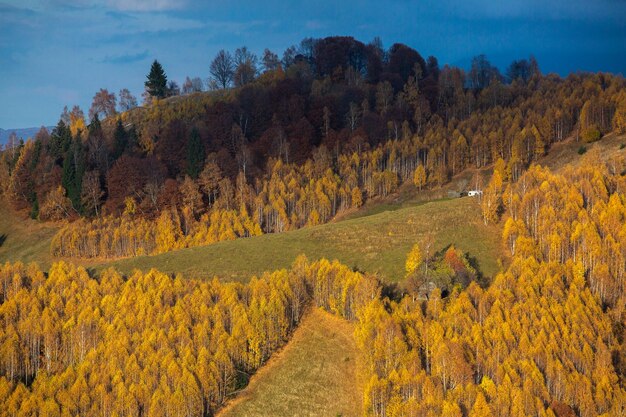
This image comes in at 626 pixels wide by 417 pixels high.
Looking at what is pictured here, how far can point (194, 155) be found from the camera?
596 ft

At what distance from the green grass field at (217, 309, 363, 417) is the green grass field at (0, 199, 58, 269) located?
70599 millimetres

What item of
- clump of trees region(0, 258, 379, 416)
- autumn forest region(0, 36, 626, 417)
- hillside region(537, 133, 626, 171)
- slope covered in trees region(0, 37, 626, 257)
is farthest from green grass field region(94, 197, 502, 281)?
hillside region(537, 133, 626, 171)

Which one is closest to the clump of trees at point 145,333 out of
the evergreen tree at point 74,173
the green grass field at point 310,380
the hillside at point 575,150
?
the green grass field at point 310,380

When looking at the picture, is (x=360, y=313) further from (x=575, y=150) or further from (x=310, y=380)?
(x=575, y=150)

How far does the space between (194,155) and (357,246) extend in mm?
71863

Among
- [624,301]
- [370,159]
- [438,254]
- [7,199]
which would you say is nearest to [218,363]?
[438,254]

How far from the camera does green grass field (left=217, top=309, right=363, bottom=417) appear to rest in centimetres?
9262

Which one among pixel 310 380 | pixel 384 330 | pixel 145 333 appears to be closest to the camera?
pixel 384 330

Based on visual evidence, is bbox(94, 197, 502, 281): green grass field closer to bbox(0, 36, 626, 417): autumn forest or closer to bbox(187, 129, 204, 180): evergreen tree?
bbox(0, 36, 626, 417): autumn forest

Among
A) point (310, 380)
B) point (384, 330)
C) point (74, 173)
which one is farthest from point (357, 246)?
point (74, 173)

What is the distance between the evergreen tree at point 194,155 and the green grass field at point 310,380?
83245 millimetres

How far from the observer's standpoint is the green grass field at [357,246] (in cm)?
11912

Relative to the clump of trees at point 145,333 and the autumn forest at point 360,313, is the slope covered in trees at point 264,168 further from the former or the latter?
the clump of trees at point 145,333

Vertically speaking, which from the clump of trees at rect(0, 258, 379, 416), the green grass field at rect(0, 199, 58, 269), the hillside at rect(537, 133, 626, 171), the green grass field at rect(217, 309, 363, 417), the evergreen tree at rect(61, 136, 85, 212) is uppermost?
the evergreen tree at rect(61, 136, 85, 212)
